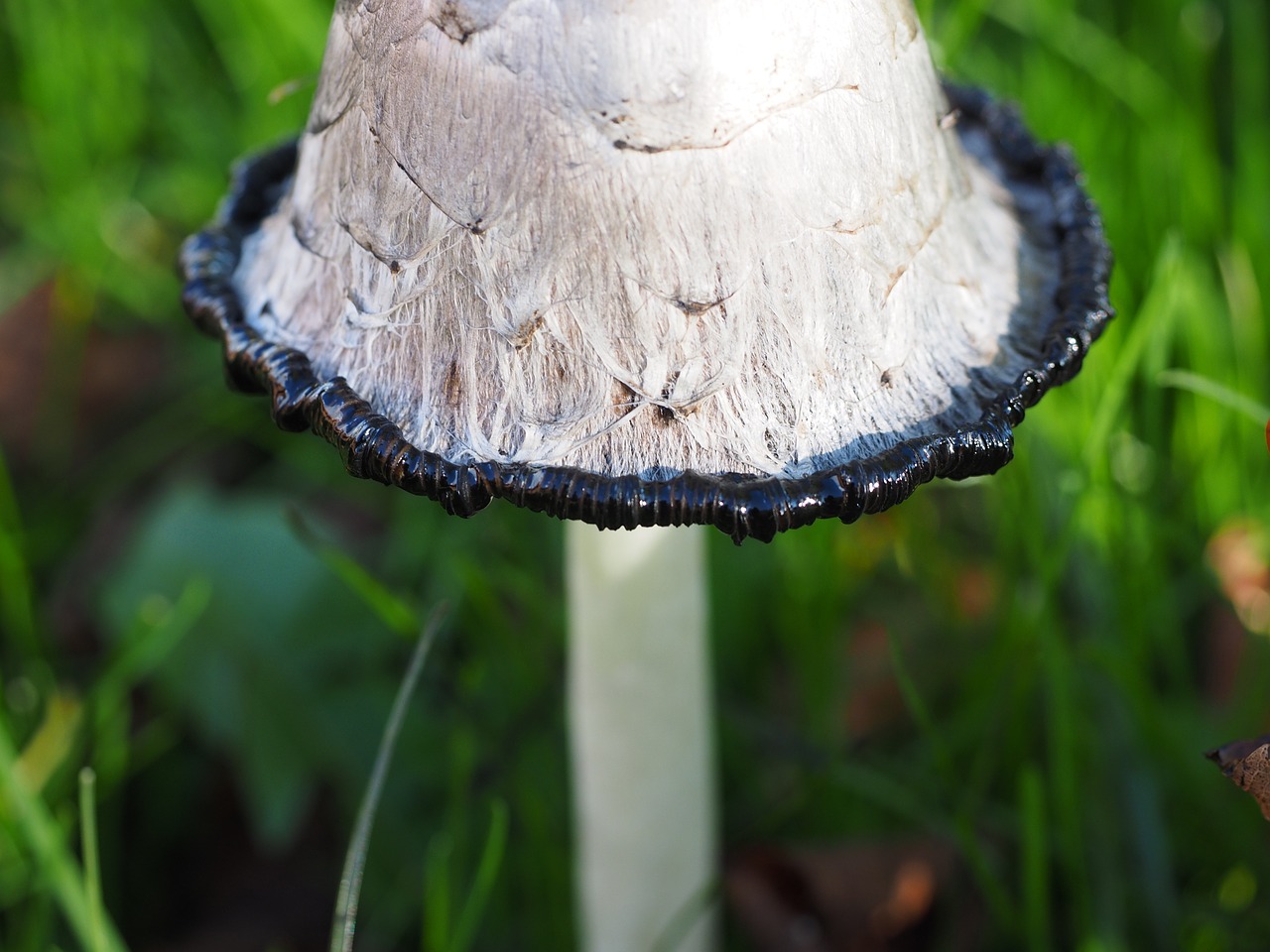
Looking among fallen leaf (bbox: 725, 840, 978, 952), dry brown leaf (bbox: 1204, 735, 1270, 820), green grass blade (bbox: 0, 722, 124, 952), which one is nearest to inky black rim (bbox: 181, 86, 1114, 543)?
dry brown leaf (bbox: 1204, 735, 1270, 820)

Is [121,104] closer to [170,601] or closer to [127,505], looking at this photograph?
[127,505]

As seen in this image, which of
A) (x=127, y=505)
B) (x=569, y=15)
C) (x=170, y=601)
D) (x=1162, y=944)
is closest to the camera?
(x=569, y=15)

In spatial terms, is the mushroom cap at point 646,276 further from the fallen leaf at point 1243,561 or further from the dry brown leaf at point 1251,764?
the fallen leaf at point 1243,561

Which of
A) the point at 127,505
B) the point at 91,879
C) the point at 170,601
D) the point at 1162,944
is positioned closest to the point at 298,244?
the point at 91,879

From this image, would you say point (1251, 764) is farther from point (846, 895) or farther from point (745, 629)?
point (745, 629)

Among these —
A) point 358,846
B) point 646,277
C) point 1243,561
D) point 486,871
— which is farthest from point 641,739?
point 1243,561

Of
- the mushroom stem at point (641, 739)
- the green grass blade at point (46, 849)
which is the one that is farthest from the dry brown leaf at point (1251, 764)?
the green grass blade at point (46, 849)
